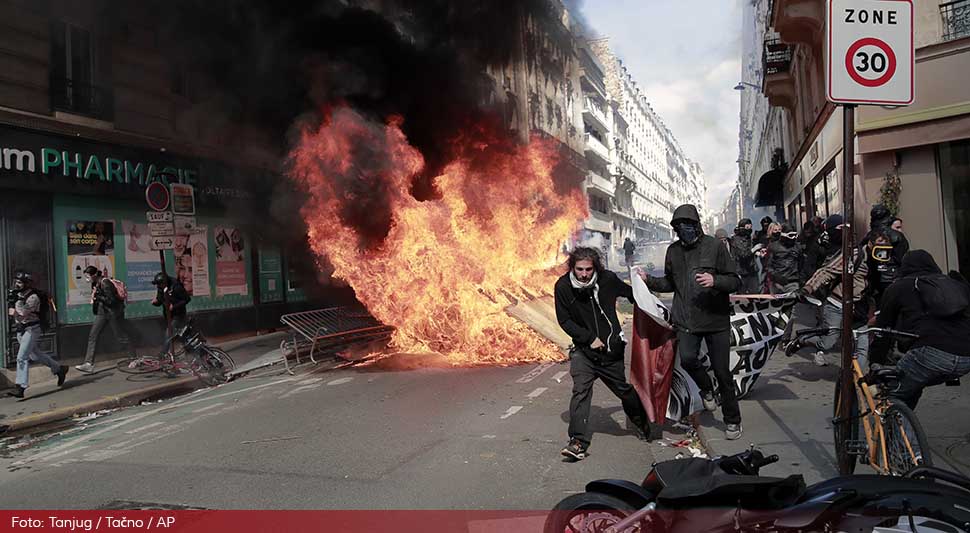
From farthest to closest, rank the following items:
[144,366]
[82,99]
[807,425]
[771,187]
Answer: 1. [771,187]
2. [82,99]
3. [144,366]
4. [807,425]

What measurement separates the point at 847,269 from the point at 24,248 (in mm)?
11924

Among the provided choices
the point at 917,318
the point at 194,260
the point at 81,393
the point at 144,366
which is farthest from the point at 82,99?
the point at 917,318

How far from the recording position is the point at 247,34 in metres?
13.0

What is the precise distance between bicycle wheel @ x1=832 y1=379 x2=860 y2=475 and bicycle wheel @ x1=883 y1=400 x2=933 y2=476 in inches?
8.1

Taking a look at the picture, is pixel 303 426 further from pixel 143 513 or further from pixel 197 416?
pixel 143 513

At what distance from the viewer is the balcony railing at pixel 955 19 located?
33.2 feet

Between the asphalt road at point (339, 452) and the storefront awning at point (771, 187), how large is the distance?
23.1 m

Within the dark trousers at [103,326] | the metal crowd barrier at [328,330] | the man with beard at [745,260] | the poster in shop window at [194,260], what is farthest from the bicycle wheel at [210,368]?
the man with beard at [745,260]

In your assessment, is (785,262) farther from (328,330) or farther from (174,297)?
(174,297)

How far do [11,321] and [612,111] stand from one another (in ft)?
144

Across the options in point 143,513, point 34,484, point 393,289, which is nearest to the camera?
point 143,513

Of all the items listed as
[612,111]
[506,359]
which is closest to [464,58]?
[506,359]

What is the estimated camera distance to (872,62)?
3.42 m

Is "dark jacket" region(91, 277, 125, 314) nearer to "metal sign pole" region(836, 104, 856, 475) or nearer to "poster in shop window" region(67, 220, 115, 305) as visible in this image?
"poster in shop window" region(67, 220, 115, 305)
